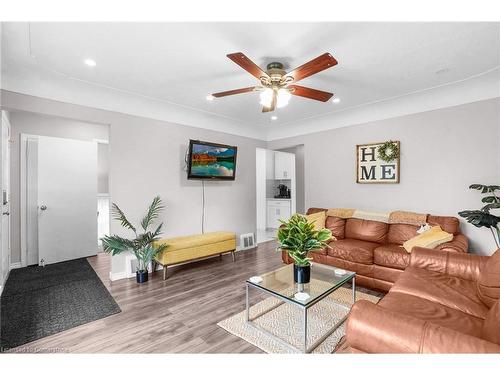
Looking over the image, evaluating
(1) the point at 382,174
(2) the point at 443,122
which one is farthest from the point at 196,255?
(2) the point at 443,122

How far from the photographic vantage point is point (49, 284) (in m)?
3.03

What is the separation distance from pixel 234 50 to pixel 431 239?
113 inches

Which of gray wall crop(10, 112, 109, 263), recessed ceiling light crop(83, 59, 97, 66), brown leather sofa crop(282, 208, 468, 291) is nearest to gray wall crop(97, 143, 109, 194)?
gray wall crop(10, 112, 109, 263)

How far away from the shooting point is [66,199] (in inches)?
159

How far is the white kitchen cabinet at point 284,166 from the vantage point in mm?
6605

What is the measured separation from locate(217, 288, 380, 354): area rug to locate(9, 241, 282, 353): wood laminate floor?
0.09 metres

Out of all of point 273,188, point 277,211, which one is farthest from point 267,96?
point 273,188

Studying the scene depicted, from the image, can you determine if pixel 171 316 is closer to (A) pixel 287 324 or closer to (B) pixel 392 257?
(A) pixel 287 324

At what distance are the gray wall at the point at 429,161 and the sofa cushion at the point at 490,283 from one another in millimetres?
1678

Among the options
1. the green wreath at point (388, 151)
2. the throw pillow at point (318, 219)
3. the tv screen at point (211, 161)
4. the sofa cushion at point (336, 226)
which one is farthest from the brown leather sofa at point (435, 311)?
the tv screen at point (211, 161)

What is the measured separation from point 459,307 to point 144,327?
2.43 metres

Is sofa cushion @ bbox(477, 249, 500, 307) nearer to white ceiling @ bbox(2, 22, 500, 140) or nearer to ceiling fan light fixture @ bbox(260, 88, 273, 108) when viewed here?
white ceiling @ bbox(2, 22, 500, 140)

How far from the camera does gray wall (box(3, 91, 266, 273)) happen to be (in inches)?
125
